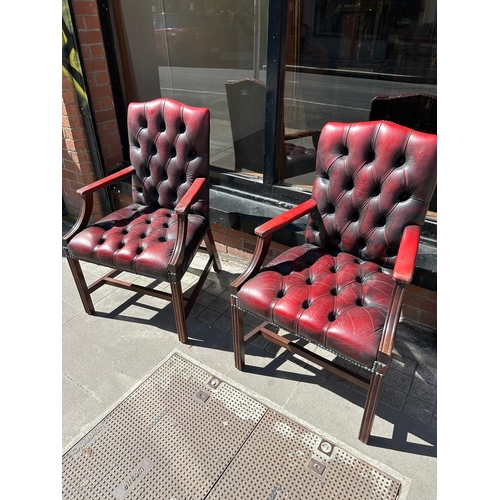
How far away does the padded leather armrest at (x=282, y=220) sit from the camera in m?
1.79

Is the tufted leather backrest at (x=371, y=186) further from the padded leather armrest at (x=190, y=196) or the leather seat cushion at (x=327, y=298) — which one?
the padded leather armrest at (x=190, y=196)

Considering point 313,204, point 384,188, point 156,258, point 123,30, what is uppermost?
point 123,30

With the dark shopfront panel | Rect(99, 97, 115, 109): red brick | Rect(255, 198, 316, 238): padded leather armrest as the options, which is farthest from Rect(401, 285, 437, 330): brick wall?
Rect(99, 97, 115, 109): red brick

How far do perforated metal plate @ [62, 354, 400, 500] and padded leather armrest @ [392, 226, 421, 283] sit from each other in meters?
0.87

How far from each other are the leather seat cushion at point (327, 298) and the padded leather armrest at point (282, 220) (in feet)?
0.69

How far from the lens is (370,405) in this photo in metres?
1.53

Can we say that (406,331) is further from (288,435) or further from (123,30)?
(123,30)

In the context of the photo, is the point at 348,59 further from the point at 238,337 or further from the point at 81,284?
the point at 81,284

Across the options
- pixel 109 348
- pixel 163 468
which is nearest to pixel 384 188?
pixel 163 468

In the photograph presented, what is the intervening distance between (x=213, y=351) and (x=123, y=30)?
266 cm

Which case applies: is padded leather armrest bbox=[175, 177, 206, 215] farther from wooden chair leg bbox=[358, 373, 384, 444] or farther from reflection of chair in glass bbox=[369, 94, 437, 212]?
reflection of chair in glass bbox=[369, 94, 437, 212]

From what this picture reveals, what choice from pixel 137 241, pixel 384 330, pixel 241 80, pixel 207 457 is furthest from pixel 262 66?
pixel 207 457

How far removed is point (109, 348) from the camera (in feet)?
7.17

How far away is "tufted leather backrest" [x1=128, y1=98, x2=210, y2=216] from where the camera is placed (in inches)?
86.7
